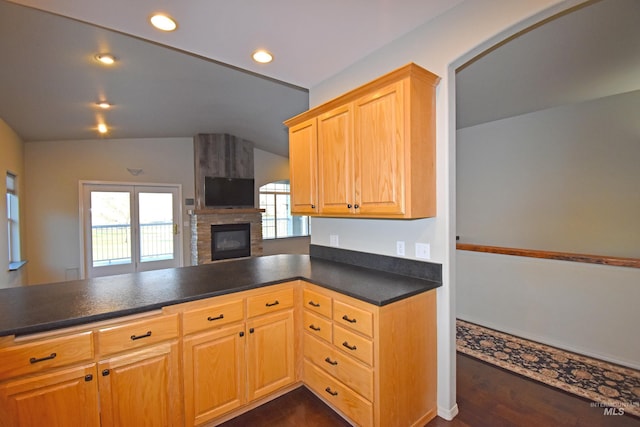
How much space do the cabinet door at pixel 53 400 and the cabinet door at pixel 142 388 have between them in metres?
0.05

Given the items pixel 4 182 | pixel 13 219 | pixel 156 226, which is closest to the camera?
pixel 4 182

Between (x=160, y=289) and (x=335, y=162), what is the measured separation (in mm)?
1481

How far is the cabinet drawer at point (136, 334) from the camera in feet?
4.91

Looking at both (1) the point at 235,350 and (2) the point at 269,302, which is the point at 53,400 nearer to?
(1) the point at 235,350

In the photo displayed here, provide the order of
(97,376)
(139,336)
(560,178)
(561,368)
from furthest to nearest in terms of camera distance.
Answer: (560,178) → (561,368) → (139,336) → (97,376)

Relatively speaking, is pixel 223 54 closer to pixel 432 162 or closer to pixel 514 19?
pixel 432 162

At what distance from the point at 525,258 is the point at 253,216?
5499mm

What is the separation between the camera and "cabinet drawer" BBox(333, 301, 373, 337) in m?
1.68

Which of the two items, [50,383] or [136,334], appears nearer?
[50,383]

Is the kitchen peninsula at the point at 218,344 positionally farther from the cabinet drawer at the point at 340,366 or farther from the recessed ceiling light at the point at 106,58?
the recessed ceiling light at the point at 106,58

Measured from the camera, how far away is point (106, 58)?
2748mm

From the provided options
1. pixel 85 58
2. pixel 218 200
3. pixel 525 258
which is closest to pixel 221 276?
pixel 85 58

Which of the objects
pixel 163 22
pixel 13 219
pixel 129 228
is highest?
pixel 163 22

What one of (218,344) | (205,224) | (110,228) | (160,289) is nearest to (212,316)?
(218,344)
